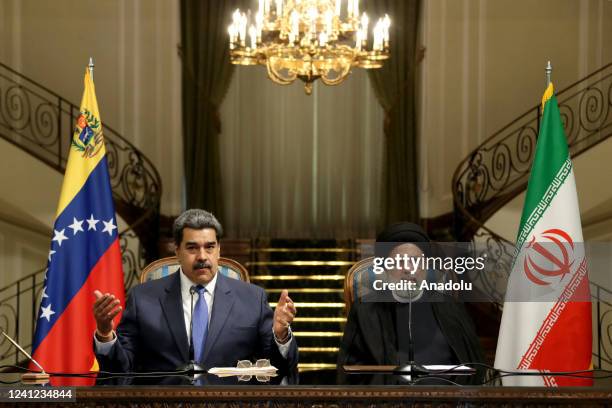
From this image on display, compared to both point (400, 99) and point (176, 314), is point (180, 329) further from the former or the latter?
point (400, 99)

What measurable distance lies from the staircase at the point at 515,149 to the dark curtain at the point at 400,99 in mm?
759

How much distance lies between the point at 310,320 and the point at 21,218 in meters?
3.24

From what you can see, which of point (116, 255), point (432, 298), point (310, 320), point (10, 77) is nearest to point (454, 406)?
point (432, 298)

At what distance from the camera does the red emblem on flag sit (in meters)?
4.79

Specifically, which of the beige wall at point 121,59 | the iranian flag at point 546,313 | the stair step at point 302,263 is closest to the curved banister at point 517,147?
the stair step at point 302,263

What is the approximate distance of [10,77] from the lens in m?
11.7

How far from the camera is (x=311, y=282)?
10609 millimetres

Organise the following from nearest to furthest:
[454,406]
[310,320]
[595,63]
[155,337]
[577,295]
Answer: [454,406]
[155,337]
[577,295]
[310,320]
[595,63]

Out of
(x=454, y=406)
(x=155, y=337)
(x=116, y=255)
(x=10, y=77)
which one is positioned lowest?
(x=454, y=406)

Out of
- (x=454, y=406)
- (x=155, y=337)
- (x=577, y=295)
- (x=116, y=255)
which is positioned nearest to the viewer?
(x=454, y=406)

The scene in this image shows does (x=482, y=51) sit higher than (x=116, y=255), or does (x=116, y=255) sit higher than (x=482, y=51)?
(x=482, y=51)

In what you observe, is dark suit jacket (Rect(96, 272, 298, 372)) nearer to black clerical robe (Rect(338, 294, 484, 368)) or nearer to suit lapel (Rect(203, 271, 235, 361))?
suit lapel (Rect(203, 271, 235, 361))

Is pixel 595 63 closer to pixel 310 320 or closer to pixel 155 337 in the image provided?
pixel 310 320

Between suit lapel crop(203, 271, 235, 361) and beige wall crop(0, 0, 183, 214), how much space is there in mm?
7900
